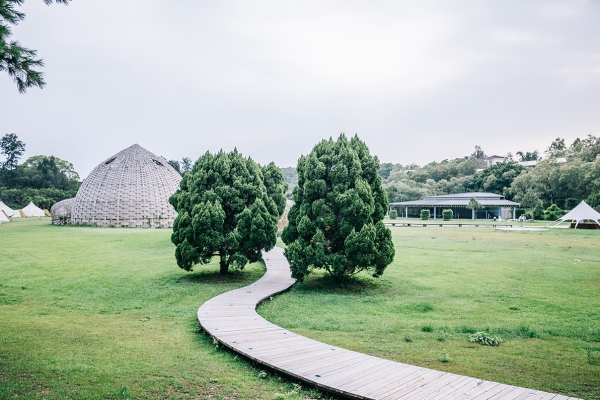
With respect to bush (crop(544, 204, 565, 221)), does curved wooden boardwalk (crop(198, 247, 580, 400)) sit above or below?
below

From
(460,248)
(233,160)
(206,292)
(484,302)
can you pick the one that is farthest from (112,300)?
(460,248)

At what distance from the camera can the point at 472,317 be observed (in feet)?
27.9

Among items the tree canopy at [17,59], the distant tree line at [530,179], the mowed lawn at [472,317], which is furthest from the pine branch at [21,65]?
the distant tree line at [530,179]

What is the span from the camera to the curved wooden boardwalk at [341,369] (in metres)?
4.41

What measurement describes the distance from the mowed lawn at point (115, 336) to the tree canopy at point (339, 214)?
253cm

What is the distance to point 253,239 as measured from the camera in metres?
12.4

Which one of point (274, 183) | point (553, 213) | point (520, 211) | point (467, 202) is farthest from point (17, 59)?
point (520, 211)

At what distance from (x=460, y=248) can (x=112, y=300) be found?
55.9ft

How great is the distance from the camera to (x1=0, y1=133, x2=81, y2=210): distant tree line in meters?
64.8

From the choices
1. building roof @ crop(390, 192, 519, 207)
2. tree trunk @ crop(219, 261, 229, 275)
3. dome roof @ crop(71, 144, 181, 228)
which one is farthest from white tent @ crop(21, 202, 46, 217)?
tree trunk @ crop(219, 261, 229, 275)

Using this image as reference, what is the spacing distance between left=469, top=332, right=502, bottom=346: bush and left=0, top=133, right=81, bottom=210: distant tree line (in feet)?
229

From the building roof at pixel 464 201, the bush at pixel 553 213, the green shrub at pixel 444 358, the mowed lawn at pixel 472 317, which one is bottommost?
the mowed lawn at pixel 472 317

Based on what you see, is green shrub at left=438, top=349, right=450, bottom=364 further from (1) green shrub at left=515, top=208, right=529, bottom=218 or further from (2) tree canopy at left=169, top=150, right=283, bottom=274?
(1) green shrub at left=515, top=208, right=529, bottom=218

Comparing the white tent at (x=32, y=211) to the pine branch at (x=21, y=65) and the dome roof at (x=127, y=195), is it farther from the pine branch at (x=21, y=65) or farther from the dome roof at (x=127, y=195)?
the pine branch at (x=21, y=65)
